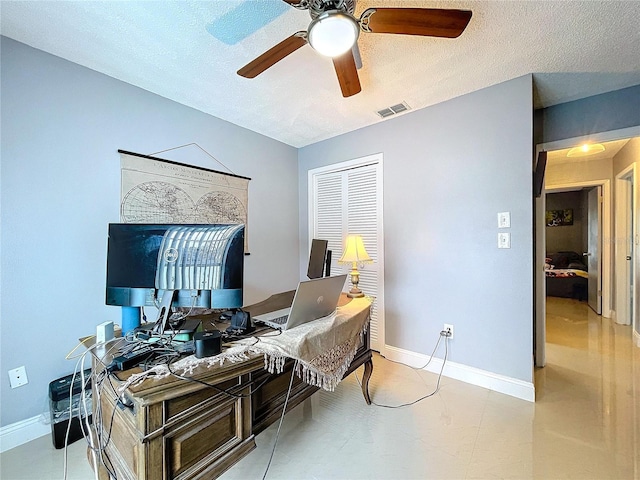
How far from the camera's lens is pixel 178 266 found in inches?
45.3

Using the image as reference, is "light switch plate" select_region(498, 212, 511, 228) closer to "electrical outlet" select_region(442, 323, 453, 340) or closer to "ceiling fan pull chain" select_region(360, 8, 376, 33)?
"electrical outlet" select_region(442, 323, 453, 340)

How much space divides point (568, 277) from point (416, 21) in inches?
240

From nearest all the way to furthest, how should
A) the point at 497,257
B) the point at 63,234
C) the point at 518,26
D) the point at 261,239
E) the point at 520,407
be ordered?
1. the point at 518,26
2. the point at 63,234
3. the point at 520,407
4. the point at 497,257
5. the point at 261,239

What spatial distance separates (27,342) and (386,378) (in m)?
2.57

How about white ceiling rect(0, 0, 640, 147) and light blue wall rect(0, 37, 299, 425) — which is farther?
light blue wall rect(0, 37, 299, 425)

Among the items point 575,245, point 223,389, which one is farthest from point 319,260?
point 575,245

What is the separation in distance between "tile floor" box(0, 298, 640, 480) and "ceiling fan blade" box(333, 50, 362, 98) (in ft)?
7.13

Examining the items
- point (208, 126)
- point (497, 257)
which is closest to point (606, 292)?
point (497, 257)

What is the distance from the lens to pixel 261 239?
3164mm

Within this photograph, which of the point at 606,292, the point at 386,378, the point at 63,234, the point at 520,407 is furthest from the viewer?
the point at 606,292

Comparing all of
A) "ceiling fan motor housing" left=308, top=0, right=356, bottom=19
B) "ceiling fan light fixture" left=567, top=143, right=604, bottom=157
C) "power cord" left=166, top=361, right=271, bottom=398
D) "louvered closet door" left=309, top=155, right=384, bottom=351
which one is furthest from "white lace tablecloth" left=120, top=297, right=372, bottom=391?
"ceiling fan light fixture" left=567, top=143, right=604, bottom=157

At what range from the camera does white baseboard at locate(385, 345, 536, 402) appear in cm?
205

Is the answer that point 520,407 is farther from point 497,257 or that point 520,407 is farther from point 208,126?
point 208,126

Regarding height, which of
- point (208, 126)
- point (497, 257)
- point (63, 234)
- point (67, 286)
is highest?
point (208, 126)
